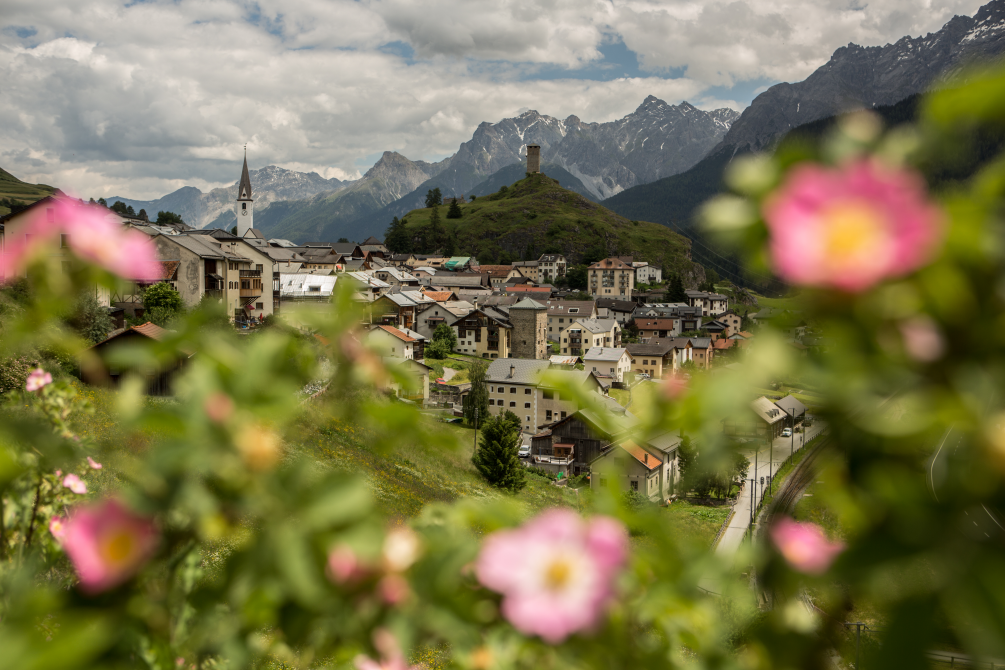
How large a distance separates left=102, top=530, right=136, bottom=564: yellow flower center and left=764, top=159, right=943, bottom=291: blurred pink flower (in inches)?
30.2

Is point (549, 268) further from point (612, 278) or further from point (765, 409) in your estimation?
point (765, 409)

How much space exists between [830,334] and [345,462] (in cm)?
1663

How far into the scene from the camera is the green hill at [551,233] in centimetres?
9556

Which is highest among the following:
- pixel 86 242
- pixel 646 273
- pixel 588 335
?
pixel 646 273

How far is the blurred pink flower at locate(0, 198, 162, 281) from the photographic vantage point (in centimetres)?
86

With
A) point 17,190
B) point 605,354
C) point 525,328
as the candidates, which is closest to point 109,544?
point 605,354

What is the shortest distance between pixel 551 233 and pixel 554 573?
99725mm

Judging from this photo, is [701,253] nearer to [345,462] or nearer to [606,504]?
[345,462]

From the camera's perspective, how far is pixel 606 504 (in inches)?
34.9

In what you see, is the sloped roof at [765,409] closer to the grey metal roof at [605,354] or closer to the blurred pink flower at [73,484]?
the blurred pink flower at [73,484]

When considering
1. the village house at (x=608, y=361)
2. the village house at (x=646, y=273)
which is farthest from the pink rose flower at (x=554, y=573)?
the village house at (x=646, y=273)

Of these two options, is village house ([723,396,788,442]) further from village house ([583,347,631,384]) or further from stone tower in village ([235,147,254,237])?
stone tower in village ([235,147,254,237])

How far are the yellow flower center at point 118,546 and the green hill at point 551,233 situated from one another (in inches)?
3502

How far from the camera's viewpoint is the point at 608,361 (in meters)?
43.9
